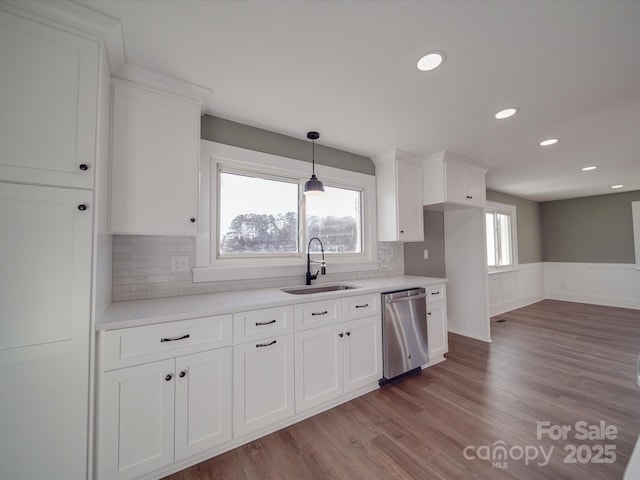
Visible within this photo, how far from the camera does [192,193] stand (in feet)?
5.91

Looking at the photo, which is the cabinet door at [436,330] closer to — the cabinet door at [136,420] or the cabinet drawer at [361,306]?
the cabinet drawer at [361,306]

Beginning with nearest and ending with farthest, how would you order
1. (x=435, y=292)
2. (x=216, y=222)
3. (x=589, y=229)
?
(x=216, y=222) → (x=435, y=292) → (x=589, y=229)

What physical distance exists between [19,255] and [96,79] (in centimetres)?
91

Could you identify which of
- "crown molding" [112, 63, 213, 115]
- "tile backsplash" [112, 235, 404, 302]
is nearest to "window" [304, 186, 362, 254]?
"tile backsplash" [112, 235, 404, 302]

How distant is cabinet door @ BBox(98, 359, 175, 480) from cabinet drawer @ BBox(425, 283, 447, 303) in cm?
244

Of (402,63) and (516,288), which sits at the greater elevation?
(402,63)

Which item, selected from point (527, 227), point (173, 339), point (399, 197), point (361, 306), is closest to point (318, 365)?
point (361, 306)

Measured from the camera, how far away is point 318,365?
1.99m

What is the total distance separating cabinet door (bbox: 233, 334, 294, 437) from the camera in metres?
1.64

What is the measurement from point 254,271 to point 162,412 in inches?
45.7

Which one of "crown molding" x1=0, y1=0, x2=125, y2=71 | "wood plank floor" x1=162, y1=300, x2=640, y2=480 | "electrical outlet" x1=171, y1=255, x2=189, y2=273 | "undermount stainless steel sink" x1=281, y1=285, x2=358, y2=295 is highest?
"crown molding" x1=0, y1=0, x2=125, y2=71

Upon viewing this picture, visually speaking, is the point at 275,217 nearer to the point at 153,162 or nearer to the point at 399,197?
the point at 153,162

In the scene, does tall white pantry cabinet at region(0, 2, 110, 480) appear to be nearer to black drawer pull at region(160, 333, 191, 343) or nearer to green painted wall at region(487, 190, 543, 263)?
black drawer pull at region(160, 333, 191, 343)

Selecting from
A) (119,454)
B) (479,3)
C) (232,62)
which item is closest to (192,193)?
(232,62)
